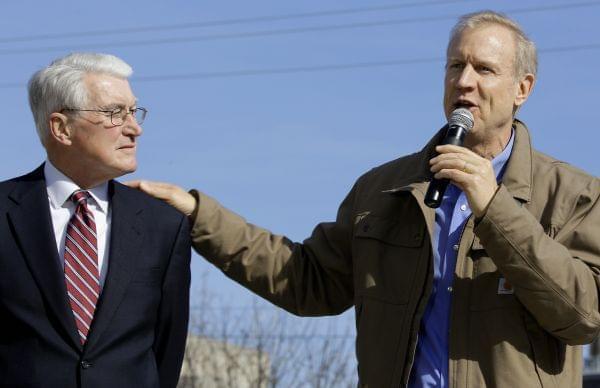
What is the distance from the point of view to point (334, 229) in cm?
699

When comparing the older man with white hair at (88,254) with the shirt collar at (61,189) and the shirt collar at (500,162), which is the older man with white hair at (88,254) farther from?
the shirt collar at (500,162)

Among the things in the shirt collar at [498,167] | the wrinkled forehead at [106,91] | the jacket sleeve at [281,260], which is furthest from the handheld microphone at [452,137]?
the wrinkled forehead at [106,91]

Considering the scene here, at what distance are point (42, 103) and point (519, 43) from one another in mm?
2033

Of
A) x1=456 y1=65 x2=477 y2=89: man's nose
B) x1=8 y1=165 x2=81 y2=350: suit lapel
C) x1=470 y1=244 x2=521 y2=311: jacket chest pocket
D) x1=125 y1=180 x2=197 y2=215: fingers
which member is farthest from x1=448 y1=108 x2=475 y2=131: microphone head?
x1=8 y1=165 x2=81 y2=350: suit lapel

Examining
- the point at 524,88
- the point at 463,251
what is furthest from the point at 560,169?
the point at 463,251

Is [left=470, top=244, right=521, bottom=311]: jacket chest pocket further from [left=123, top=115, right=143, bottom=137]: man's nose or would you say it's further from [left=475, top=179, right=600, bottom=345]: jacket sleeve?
[left=123, top=115, right=143, bottom=137]: man's nose

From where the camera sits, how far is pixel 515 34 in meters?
6.77

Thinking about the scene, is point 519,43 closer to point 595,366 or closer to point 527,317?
point 527,317

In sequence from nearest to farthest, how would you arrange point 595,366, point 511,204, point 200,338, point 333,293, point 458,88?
point 511,204 → point 458,88 → point 333,293 → point 200,338 → point 595,366

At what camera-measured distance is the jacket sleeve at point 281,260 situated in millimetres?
6961

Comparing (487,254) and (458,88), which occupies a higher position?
(458,88)

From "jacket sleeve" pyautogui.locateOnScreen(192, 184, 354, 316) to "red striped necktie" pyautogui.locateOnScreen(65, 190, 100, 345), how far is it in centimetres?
67

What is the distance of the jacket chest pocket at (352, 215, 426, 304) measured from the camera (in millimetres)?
6543

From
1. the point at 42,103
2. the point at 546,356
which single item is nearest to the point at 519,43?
the point at 546,356
